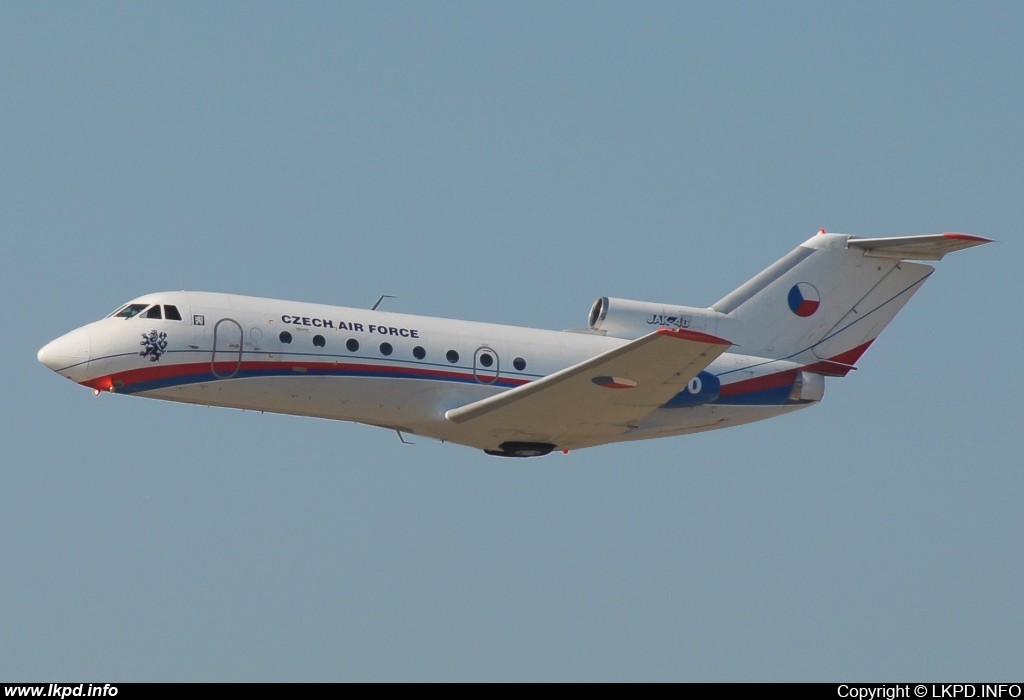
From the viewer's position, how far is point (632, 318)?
1175 inches

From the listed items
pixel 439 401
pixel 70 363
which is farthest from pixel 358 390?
pixel 70 363

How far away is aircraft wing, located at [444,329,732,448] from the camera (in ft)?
81.3

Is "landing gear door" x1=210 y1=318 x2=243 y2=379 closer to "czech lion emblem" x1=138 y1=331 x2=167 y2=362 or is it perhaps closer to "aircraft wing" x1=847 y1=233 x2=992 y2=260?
"czech lion emblem" x1=138 y1=331 x2=167 y2=362

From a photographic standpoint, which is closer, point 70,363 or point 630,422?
point 70,363

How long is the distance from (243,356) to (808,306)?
12.0 metres

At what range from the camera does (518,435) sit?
28.2 meters

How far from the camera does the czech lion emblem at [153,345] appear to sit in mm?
26297

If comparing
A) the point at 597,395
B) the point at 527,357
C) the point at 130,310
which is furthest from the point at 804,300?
the point at 130,310

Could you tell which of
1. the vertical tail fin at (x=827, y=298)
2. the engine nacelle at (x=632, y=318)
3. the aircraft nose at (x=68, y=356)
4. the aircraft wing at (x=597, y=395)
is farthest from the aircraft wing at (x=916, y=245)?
the aircraft nose at (x=68, y=356)

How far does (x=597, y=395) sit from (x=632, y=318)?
3765mm

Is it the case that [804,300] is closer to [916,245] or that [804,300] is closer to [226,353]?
[916,245]

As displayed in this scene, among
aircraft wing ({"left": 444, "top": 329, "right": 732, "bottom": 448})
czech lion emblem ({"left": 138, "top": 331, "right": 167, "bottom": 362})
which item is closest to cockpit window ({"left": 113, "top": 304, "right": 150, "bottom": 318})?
czech lion emblem ({"left": 138, "top": 331, "right": 167, "bottom": 362})

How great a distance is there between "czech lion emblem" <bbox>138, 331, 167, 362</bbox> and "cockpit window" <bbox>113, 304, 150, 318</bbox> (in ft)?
2.07
